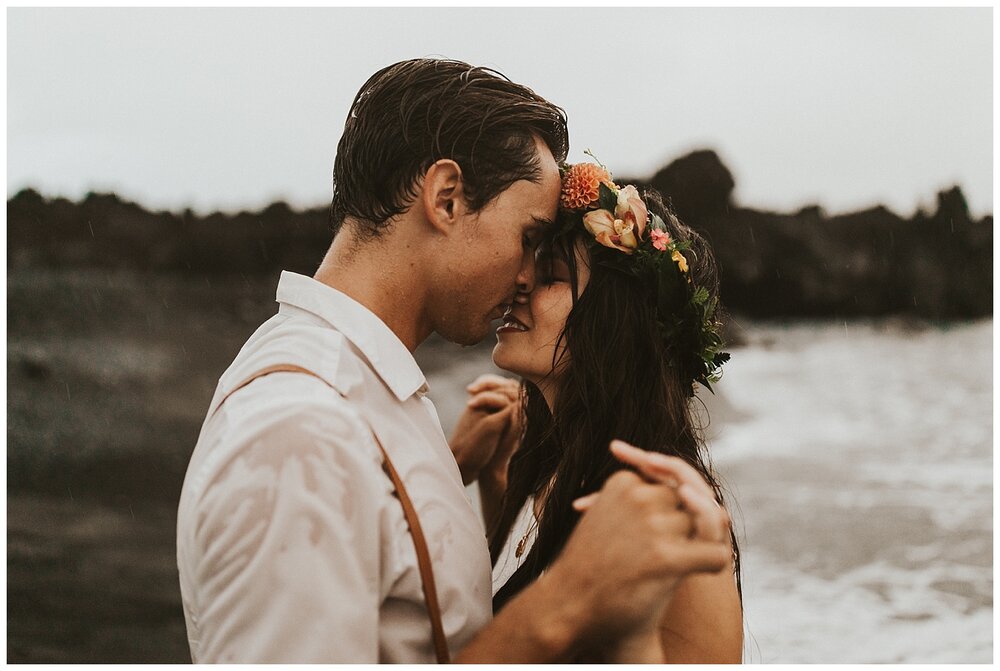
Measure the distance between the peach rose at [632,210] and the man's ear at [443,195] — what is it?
40cm

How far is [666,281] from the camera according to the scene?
1.88m

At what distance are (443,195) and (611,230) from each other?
1.37 feet

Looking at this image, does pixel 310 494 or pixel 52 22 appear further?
pixel 52 22

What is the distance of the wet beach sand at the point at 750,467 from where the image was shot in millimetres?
4395

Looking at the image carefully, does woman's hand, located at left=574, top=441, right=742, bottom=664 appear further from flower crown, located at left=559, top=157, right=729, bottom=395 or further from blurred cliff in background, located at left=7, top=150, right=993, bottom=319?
blurred cliff in background, located at left=7, top=150, right=993, bottom=319

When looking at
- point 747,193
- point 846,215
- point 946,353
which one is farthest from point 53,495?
point 946,353

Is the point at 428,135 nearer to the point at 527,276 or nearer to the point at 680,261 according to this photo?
the point at 527,276

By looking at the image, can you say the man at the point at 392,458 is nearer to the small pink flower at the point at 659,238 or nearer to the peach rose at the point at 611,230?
the peach rose at the point at 611,230

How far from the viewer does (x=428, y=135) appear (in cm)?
156

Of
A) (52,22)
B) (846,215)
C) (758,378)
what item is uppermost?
(52,22)

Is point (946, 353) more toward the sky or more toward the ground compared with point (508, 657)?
more toward the ground

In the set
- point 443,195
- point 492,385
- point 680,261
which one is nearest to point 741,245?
point 492,385

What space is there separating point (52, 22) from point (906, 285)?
4.93m

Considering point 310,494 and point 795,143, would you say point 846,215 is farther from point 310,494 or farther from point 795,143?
point 310,494
